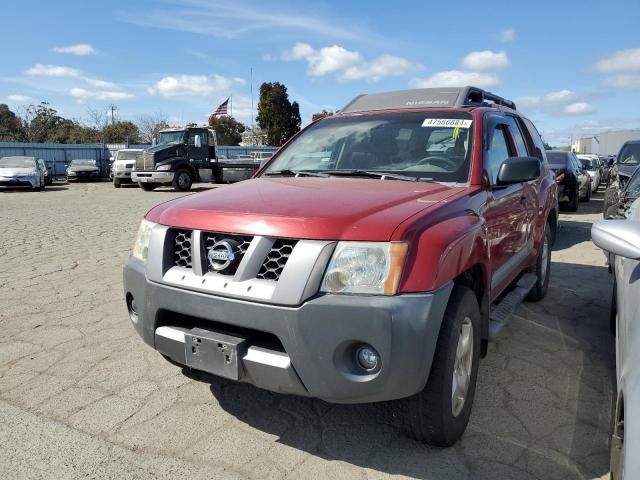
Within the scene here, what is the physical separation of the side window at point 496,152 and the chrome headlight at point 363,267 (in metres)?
1.41

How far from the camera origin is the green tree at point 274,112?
1997 inches

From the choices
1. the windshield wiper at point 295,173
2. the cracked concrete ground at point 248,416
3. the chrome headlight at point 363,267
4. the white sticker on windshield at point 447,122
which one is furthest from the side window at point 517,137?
the chrome headlight at point 363,267

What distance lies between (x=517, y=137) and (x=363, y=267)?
2816 mm

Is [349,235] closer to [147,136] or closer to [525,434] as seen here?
[525,434]

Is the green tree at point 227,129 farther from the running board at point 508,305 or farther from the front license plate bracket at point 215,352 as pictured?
the front license plate bracket at point 215,352

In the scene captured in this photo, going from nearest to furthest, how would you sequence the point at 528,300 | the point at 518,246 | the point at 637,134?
1. the point at 518,246
2. the point at 528,300
3. the point at 637,134

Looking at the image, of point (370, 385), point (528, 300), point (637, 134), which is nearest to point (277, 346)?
point (370, 385)

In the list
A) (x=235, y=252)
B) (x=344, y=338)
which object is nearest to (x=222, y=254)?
(x=235, y=252)

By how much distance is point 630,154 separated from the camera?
1191 cm

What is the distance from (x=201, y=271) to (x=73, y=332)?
2195 millimetres

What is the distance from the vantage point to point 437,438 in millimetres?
2336

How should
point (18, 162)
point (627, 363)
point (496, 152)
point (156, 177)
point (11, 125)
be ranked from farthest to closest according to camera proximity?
point (11, 125) < point (18, 162) < point (156, 177) < point (496, 152) < point (627, 363)

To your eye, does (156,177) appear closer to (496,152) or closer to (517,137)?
(517,137)

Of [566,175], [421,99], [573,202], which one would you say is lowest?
[573,202]
